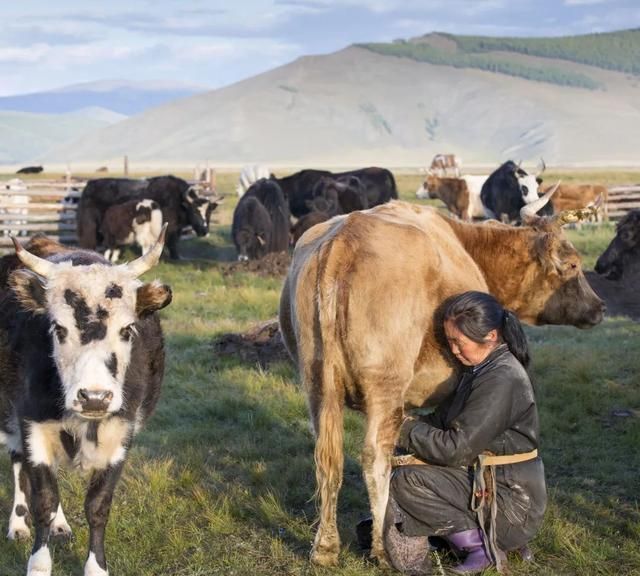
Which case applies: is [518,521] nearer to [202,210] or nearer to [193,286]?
[193,286]

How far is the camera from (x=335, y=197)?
21766mm

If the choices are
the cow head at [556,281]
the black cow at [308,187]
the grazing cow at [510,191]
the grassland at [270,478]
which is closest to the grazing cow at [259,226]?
the black cow at [308,187]

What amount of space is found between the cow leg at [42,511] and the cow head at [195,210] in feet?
51.0

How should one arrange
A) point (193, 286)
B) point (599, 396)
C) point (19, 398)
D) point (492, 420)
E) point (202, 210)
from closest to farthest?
point (492, 420) → point (19, 398) → point (599, 396) → point (193, 286) → point (202, 210)

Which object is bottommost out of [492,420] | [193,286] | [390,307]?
[193,286]

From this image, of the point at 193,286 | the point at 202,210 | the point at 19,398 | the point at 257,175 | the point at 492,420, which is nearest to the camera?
the point at 492,420

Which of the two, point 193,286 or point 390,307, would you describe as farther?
Answer: point 193,286

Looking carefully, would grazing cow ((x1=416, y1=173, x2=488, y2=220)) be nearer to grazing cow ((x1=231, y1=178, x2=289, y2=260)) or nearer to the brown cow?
the brown cow

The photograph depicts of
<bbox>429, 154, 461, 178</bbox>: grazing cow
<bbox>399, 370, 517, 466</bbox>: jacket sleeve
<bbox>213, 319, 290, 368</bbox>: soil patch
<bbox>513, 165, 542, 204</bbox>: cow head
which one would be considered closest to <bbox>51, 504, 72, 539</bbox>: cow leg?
<bbox>399, 370, 517, 466</bbox>: jacket sleeve

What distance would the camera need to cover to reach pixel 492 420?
4.83m

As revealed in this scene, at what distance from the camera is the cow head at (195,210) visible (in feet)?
66.7

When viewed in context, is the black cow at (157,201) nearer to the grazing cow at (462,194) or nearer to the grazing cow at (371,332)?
the grazing cow at (462,194)

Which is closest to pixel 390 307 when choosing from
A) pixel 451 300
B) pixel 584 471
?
pixel 451 300

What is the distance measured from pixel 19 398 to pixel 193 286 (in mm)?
10928
